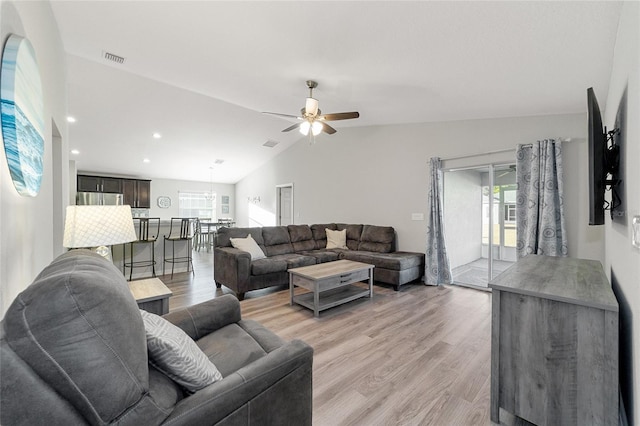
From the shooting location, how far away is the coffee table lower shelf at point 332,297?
338cm

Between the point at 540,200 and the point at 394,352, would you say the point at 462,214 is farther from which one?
the point at 394,352

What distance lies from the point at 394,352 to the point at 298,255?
2.72m

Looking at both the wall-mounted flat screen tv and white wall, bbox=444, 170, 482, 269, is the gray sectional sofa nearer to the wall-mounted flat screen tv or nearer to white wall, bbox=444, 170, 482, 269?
white wall, bbox=444, 170, 482, 269

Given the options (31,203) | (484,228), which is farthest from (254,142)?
(31,203)

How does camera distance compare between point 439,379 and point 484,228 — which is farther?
point 484,228

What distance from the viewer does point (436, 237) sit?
4.70 meters

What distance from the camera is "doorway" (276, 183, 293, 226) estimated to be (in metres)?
7.85

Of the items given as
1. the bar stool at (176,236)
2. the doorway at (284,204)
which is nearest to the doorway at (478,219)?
the doorway at (284,204)

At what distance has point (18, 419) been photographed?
24.9 inches

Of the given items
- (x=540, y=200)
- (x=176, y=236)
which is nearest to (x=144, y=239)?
(x=176, y=236)

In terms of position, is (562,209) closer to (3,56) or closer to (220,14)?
(220,14)

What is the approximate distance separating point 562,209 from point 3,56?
5.05 metres

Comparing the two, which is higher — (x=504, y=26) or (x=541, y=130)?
(x=504, y=26)

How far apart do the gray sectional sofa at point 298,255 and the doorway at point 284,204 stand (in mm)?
2137
